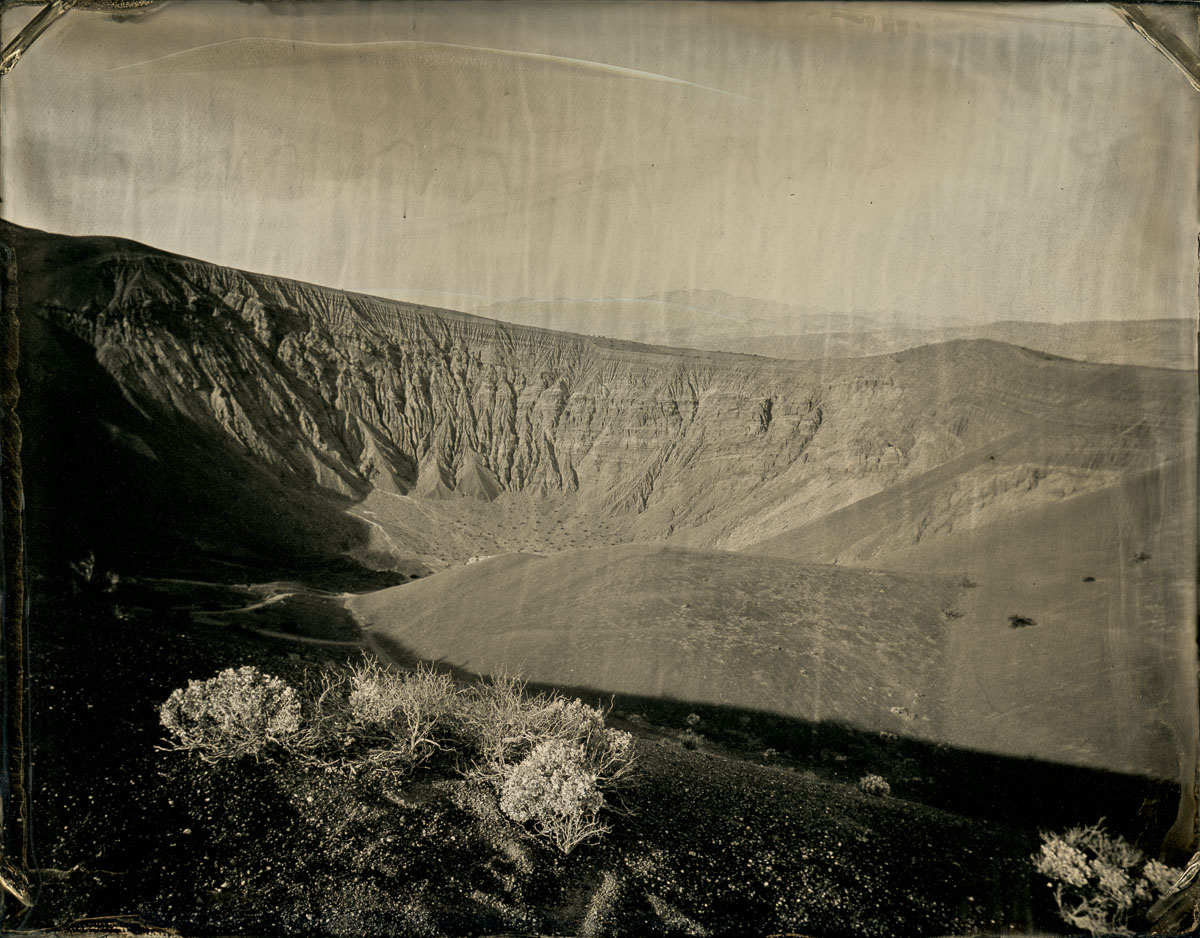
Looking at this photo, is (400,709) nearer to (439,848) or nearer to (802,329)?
(439,848)

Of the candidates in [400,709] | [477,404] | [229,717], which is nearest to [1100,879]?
[400,709]

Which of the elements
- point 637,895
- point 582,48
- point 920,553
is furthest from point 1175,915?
point 582,48

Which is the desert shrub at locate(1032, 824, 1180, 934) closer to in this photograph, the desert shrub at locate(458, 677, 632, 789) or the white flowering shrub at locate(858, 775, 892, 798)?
the white flowering shrub at locate(858, 775, 892, 798)

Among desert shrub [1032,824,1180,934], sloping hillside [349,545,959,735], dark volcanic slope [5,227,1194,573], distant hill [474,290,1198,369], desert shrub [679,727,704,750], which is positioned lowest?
desert shrub [1032,824,1180,934]

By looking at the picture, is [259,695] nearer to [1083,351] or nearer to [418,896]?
[418,896]

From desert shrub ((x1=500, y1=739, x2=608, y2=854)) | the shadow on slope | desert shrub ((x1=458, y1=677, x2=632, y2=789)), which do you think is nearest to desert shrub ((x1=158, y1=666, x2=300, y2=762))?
the shadow on slope
